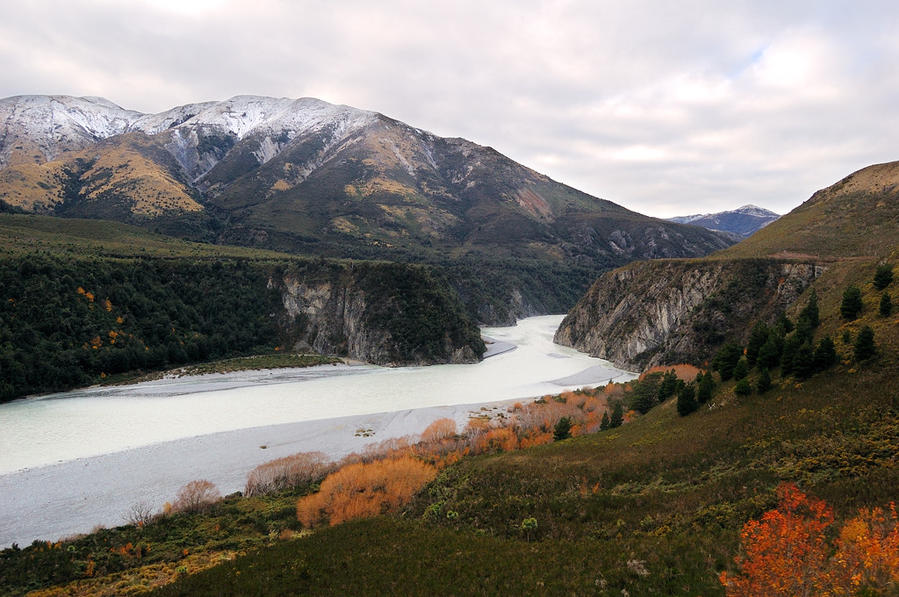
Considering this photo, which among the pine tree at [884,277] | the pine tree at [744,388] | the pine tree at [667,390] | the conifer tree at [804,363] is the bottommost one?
the pine tree at [667,390]

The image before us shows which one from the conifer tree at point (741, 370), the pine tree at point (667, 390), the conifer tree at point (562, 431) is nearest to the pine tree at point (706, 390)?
the conifer tree at point (741, 370)

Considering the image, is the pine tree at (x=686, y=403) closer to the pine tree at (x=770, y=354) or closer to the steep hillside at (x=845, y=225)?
the pine tree at (x=770, y=354)

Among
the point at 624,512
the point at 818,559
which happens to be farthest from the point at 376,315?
the point at 818,559

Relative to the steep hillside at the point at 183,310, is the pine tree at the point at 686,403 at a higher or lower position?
lower

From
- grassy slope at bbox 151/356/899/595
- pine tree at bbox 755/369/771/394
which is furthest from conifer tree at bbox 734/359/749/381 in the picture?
grassy slope at bbox 151/356/899/595

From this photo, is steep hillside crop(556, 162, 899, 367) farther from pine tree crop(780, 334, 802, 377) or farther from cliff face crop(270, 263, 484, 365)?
cliff face crop(270, 263, 484, 365)

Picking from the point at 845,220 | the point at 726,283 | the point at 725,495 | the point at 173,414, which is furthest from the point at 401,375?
the point at 845,220
